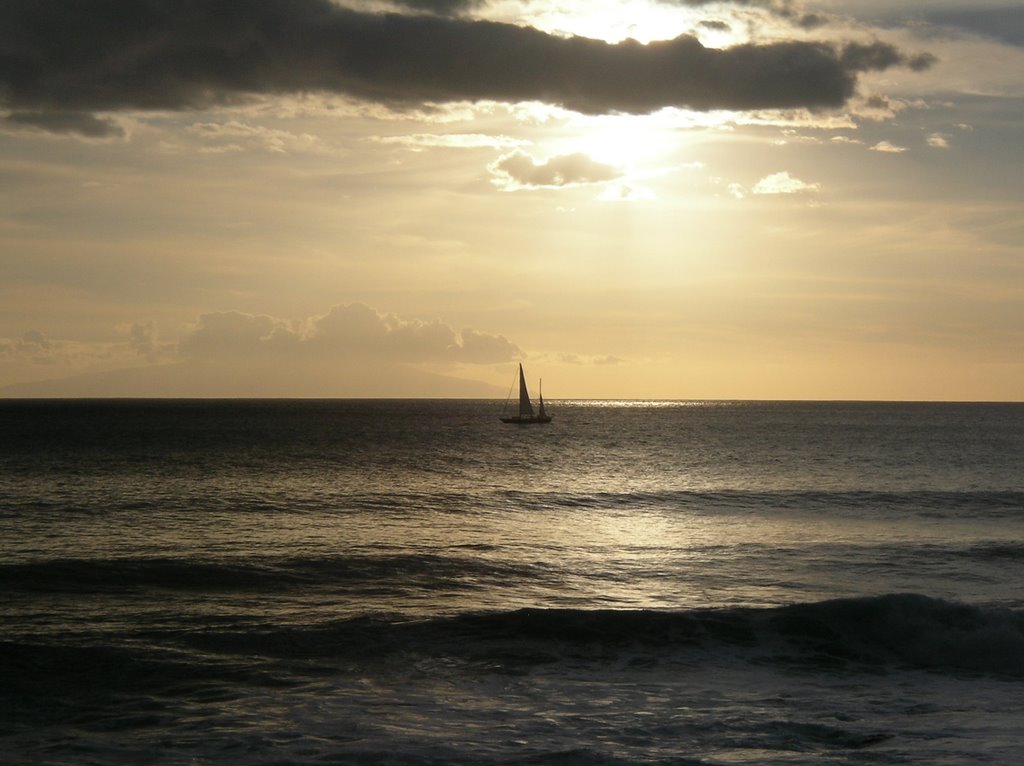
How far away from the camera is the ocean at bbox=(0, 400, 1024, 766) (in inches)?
688

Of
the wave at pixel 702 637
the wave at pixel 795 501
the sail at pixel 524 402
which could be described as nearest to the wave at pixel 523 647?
the wave at pixel 702 637

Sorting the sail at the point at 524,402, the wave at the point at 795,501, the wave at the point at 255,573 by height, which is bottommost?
the wave at the point at 795,501

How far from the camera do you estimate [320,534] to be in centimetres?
4156

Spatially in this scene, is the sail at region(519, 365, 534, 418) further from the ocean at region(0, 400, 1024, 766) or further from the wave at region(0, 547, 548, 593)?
the wave at region(0, 547, 548, 593)

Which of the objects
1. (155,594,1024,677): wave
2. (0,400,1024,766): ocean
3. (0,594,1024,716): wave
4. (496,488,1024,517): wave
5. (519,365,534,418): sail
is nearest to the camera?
(0,400,1024,766): ocean

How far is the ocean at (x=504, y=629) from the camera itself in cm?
1747

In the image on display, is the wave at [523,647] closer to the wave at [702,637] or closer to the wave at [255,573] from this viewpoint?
the wave at [702,637]

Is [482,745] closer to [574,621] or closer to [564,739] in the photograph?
[564,739]

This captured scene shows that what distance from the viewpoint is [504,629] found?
25.6 m

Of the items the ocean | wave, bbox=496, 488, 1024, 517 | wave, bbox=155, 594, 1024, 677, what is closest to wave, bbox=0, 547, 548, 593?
the ocean

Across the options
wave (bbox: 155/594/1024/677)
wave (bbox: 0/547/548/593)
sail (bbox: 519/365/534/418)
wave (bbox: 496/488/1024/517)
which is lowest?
wave (bbox: 496/488/1024/517)

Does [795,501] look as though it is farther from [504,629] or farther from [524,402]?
[524,402]

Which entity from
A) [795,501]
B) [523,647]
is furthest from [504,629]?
[795,501]

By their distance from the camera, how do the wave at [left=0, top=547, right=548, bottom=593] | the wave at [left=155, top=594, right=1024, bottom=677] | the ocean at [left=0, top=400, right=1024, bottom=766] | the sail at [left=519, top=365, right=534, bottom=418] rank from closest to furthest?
the ocean at [left=0, top=400, right=1024, bottom=766], the wave at [left=155, top=594, right=1024, bottom=677], the wave at [left=0, top=547, right=548, bottom=593], the sail at [left=519, top=365, right=534, bottom=418]
